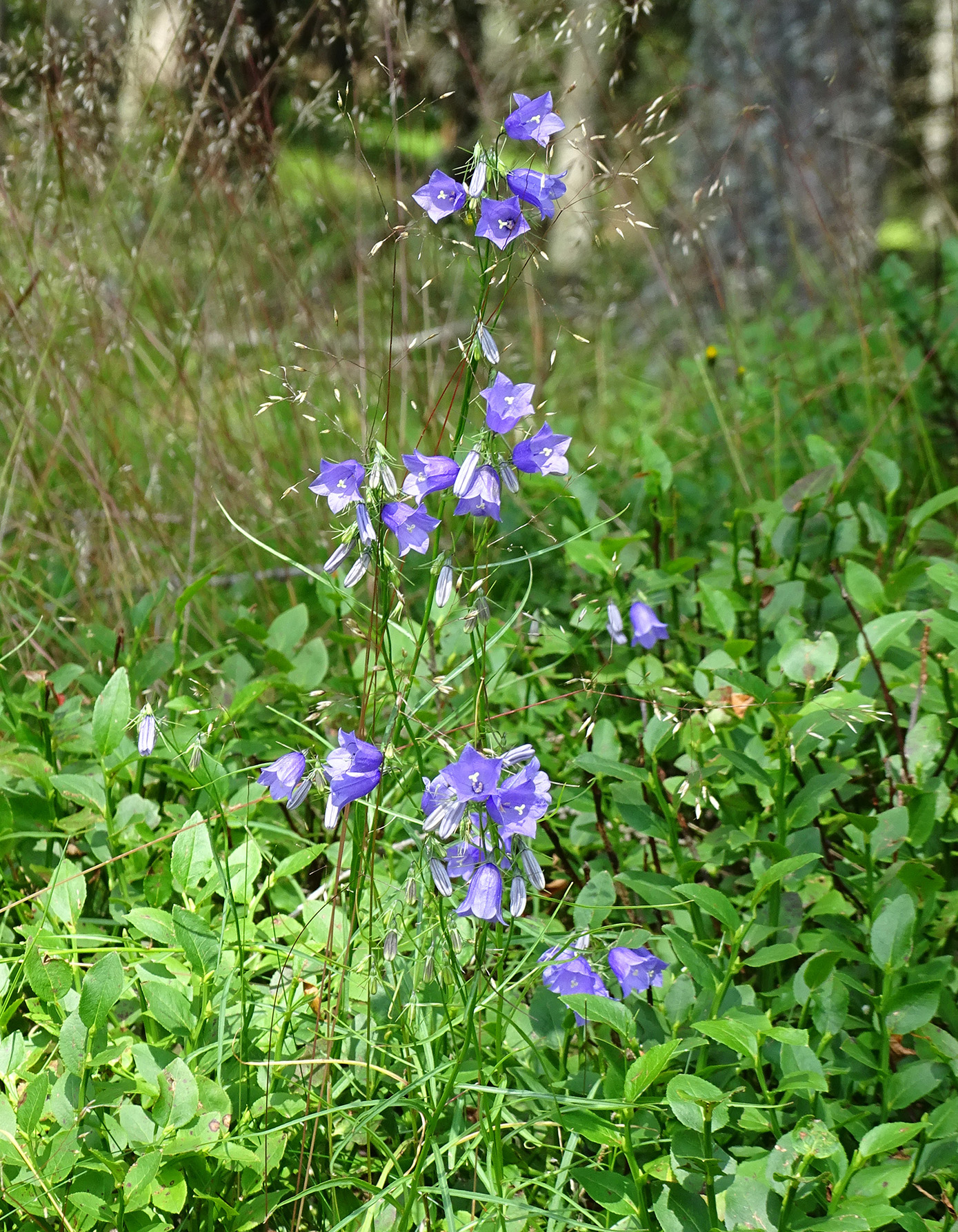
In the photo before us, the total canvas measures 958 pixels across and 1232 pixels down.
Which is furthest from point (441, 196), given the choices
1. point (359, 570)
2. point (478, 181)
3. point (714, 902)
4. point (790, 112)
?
point (790, 112)

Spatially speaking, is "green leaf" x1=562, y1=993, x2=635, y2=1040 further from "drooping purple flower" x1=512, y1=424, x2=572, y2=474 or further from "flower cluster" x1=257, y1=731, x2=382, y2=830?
"drooping purple flower" x1=512, y1=424, x2=572, y2=474

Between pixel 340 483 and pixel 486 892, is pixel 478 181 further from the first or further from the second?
pixel 486 892

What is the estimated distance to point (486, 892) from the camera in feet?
3.18

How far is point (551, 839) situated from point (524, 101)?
3.36 ft

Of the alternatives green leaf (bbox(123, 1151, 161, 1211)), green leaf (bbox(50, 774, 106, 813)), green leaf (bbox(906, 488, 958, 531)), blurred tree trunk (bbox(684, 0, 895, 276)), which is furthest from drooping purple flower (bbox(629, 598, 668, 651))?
blurred tree trunk (bbox(684, 0, 895, 276))

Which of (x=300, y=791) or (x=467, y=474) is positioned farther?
(x=300, y=791)

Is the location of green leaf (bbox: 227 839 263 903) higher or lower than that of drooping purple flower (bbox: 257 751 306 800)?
lower

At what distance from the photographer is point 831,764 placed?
149 cm

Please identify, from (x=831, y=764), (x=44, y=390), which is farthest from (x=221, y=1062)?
(x=44, y=390)

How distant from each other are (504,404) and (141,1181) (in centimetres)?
85

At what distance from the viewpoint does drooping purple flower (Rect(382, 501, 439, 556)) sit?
1034 millimetres

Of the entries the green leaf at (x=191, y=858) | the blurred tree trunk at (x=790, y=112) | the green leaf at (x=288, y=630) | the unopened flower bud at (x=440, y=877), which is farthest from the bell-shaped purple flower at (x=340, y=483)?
the blurred tree trunk at (x=790, y=112)

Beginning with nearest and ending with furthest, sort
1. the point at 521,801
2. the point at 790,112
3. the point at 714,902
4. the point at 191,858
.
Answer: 1. the point at 521,801
2. the point at 714,902
3. the point at 191,858
4. the point at 790,112

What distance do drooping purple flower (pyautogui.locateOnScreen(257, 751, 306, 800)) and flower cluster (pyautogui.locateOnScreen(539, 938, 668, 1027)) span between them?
0.36 meters
